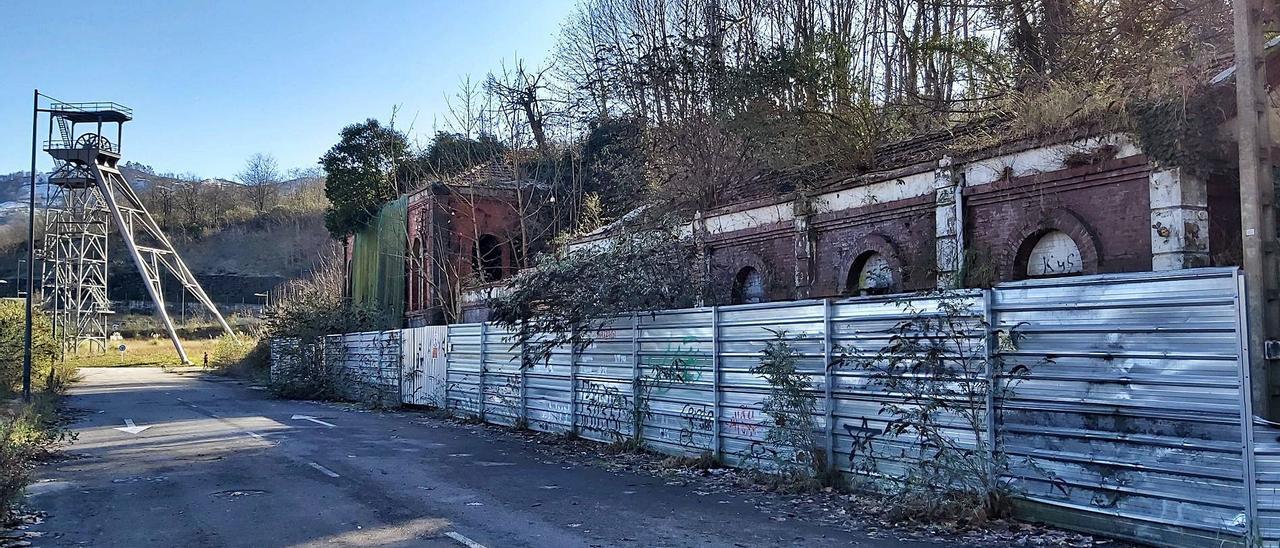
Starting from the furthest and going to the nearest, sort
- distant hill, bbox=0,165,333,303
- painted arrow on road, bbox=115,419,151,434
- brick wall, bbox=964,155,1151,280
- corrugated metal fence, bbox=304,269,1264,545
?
distant hill, bbox=0,165,333,303 < painted arrow on road, bbox=115,419,151,434 < brick wall, bbox=964,155,1151,280 < corrugated metal fence, bbox=304,269,1264,545

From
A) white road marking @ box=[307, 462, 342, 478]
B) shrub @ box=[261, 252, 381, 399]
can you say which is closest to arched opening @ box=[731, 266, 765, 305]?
white road marking @ box=[307, 462, 342, 478]

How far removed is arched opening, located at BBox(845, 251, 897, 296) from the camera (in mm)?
16469

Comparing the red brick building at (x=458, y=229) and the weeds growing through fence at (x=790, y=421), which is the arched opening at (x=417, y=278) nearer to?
the red brick building at (x=458, y=229)

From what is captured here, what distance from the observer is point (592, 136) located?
117ft

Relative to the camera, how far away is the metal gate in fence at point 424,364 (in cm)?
2225

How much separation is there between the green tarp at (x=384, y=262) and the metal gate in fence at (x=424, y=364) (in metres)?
14.1

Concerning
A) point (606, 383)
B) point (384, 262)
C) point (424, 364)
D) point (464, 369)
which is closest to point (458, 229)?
point (384, 262)

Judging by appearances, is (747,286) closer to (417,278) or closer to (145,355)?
(417,278)

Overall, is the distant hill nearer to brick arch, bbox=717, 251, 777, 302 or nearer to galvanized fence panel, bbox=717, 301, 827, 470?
brick arch, bbox=717, 251, 777, 302

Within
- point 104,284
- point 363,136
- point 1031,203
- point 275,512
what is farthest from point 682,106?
point 104,284

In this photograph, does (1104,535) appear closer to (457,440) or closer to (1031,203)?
(1031,203)

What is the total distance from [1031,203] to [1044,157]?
27.4 inches

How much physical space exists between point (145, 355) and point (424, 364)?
50.2 m

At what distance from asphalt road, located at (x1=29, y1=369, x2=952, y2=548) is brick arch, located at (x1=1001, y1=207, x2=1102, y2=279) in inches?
245
